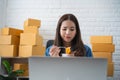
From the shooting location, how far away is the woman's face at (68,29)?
1481 mm

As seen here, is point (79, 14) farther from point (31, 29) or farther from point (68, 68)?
point (68, 68)

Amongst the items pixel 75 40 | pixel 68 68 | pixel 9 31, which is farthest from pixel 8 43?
pixel 68 68

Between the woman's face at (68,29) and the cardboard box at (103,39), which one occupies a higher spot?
the woman's face at (68,29)

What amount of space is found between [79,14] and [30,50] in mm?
1081

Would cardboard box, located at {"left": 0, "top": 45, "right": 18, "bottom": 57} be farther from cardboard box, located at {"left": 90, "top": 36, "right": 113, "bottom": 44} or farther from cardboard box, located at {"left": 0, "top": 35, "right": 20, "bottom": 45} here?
cardboard box, located at {"left": 90, "top": 36, "right": 113, "bottom": 44}

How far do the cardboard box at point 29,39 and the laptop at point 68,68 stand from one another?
215cm

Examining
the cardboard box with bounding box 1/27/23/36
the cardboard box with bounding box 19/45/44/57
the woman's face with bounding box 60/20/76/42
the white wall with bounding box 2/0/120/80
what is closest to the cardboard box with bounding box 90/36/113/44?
the white wall with bounding box 2/0/120/80

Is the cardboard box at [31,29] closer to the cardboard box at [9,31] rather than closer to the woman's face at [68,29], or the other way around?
the cardboard box at [9,31]

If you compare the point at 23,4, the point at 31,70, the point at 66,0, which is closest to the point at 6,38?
the point at 23,4

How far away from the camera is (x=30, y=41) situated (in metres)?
3.09

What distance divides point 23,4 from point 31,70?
2934mm

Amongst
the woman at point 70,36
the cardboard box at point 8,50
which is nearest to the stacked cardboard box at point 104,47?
the cardboard box at point 8,50

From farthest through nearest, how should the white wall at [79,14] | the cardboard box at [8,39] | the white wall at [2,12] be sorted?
the white wall at [2,12] → the white wall at [79,14] → the cardboard box at [8,39]

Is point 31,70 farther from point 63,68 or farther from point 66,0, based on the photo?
point 66,0
